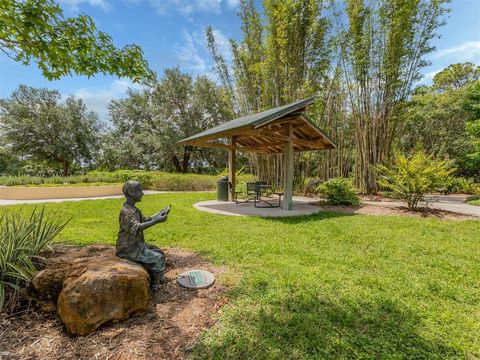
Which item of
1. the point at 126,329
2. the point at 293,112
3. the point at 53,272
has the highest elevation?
the point at 293,112

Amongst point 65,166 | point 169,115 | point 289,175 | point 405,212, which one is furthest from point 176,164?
point 405,212

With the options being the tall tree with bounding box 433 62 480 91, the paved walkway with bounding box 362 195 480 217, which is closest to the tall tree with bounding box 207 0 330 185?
the paved walkway with bounding box 362 195 480 217

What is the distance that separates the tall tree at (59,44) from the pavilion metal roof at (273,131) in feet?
10.9

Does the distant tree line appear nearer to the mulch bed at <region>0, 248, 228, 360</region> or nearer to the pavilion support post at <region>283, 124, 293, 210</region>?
the mulch bed at <region>0, 248, 228, 360</region>

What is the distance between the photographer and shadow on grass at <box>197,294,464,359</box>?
160 cm

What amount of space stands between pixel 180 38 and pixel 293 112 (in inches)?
169

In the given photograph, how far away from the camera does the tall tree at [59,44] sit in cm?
211

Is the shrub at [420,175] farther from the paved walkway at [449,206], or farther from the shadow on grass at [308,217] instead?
the shadow on grass at [308,217]

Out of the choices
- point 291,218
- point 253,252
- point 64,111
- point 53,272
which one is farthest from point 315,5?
point 64,111

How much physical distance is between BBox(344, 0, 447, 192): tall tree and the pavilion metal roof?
2907mm

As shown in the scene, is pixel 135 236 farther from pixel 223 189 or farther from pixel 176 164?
pixel 176 164

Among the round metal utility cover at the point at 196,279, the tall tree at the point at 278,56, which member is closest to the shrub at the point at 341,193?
the tall tree at the point at 278,56

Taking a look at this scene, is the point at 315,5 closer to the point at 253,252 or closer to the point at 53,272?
the point at 253,252

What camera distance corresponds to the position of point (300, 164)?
12.5 meters
